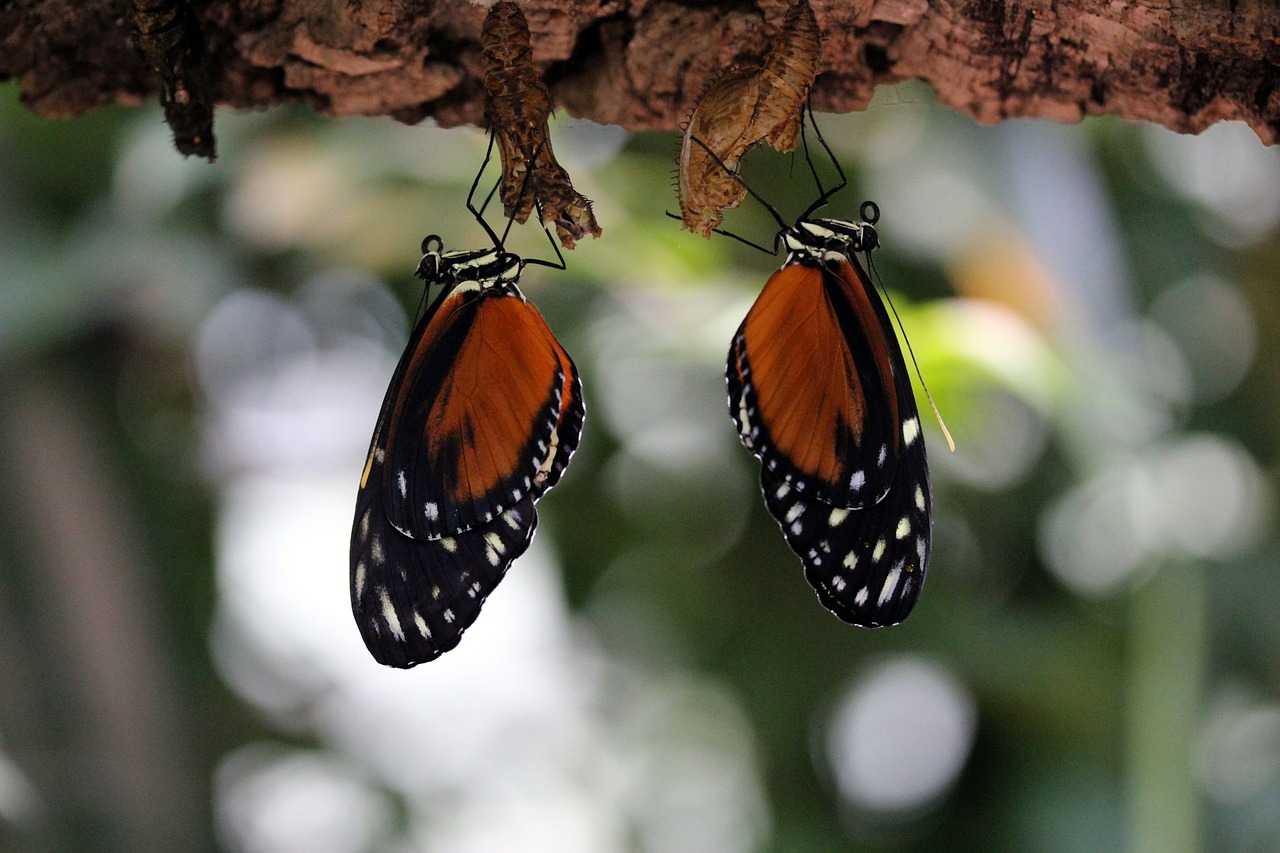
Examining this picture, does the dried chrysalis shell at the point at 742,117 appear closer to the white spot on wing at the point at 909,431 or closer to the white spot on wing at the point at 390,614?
the white spot on wing at the point at 909,431

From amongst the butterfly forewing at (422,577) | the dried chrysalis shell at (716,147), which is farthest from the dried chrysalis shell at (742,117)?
the butterfly forewing at (422,577)

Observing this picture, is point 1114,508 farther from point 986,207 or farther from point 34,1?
point 34,1

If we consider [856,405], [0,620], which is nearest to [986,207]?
[856,405]

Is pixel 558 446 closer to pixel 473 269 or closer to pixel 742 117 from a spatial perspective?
pixel 473 269

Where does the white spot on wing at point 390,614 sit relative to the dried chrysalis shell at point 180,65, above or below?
below

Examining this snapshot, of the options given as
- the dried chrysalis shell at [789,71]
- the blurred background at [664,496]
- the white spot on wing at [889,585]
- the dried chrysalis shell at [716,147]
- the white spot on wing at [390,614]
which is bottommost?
the blurred background at [664,496]

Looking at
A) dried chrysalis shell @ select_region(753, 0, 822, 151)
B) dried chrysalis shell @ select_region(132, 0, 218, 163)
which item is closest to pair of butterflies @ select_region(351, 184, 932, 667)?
dried chrysalis shell @ select_region(753, 0, 822, 151)

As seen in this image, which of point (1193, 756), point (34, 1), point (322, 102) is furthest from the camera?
point (1193, 756)

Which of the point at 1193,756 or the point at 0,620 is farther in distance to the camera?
the point at 0,620
